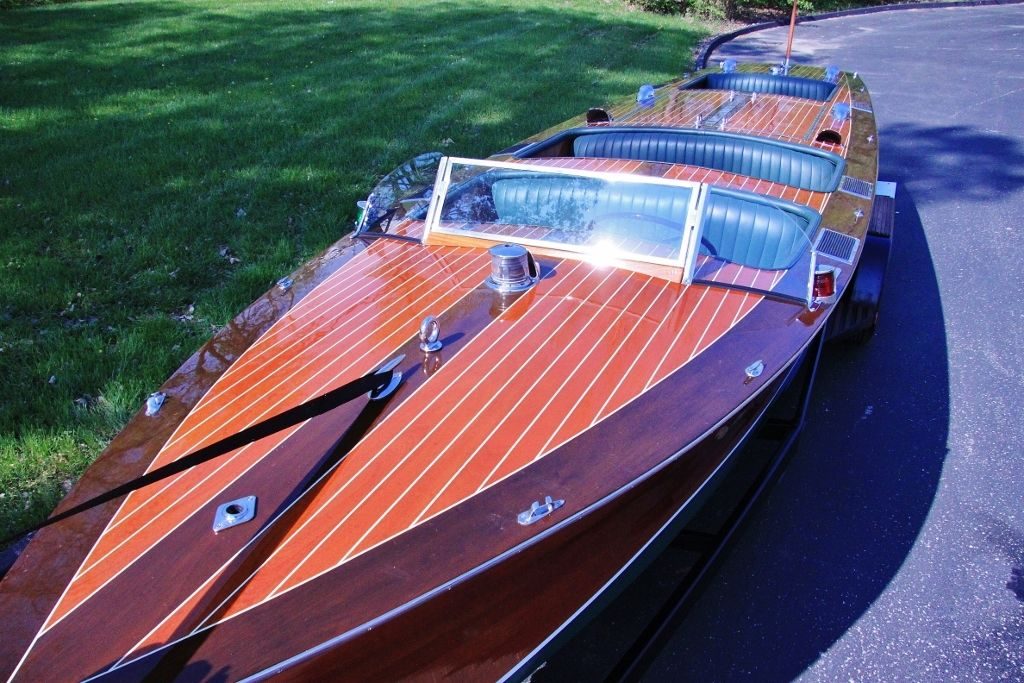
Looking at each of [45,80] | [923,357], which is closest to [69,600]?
[923,357]

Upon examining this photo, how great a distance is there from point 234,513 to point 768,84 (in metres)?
5.22

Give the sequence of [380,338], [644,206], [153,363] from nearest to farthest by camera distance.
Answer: [380,338]
[644,206]
[153,363]

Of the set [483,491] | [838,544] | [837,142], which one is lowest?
[838,544]

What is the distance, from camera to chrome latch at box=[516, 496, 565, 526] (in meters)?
1.66

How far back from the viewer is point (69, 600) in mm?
1582

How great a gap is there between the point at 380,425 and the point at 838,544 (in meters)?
1.67

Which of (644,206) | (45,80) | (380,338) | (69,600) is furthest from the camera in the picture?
(45,80)

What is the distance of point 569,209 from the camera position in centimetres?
298

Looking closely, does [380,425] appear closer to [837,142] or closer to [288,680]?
[288,680]

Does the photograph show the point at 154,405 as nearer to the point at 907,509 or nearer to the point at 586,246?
the point at 586,246

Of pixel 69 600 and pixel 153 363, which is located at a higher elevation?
pixel 69 600

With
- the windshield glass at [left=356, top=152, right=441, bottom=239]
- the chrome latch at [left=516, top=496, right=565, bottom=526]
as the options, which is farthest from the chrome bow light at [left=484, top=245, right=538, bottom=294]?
the chrome latch at [left=516, top=496, right=565, bottom=526]

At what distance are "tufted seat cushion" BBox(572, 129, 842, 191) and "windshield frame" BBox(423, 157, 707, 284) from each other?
4.34 feet

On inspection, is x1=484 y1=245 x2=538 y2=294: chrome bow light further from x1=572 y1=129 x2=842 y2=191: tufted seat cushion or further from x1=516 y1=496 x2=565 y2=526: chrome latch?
x1=572 y1=129 x2=842 y2=191: tufted seat cushion
